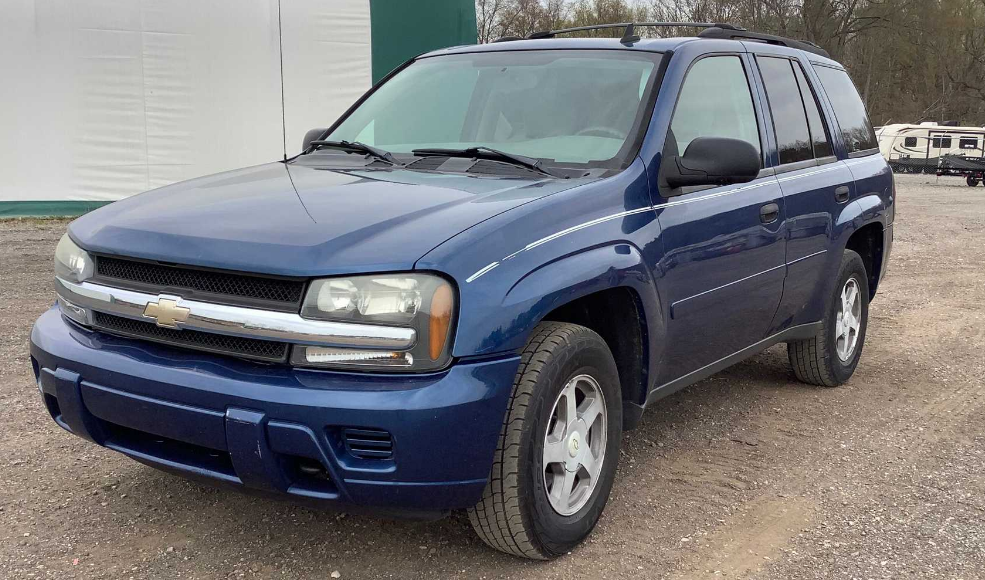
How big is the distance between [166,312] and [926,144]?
35607mm

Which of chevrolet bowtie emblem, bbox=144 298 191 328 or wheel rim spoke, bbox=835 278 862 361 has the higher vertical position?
chevrolet bowtie emblem, bbox=144 298 191 328

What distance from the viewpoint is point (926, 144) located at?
33688 millimetres

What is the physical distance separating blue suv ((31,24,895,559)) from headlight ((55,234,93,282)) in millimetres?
12

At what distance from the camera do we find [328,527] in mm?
3342

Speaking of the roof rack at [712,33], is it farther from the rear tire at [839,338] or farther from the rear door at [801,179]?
the rear tire at [839,338]

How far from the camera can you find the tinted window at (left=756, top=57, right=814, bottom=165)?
14.8 feet

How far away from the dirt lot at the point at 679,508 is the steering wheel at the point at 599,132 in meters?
1.42

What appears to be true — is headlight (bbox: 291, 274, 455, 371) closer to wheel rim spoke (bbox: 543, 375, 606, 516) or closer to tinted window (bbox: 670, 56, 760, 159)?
wheel rim spoke (bbox: 543, 375, 606, 516)

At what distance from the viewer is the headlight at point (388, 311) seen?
254cm

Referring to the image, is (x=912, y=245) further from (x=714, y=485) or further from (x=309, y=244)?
(x=309, y=244)

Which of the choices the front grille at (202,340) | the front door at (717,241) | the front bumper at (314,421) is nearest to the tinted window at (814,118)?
the front door at (717,241)

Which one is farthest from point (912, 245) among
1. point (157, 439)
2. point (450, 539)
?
point (157, 439)

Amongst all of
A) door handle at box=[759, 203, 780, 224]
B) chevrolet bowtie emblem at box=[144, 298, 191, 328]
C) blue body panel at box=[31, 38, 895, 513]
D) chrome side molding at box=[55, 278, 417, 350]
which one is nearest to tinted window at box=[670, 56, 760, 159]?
blue body panel at box=[31, 38, 895, 513]

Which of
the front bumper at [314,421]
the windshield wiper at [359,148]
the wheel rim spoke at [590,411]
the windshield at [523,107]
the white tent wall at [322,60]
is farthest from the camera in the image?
the white tent wall at [322,60]
